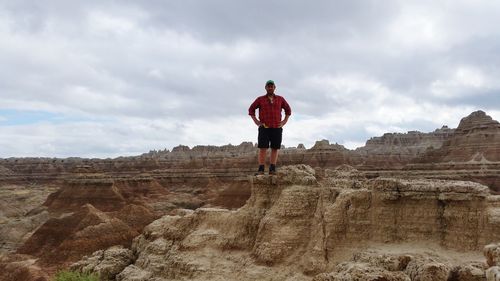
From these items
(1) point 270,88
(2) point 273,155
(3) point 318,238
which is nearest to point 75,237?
(2) point 273,155

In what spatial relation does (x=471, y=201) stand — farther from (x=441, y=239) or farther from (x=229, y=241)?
(x=229, y=241)

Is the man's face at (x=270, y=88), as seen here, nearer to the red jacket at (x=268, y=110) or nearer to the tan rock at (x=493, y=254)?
the red jacket at (x=268, y=110)

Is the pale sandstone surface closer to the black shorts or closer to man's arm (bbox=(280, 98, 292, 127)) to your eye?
the black shorts

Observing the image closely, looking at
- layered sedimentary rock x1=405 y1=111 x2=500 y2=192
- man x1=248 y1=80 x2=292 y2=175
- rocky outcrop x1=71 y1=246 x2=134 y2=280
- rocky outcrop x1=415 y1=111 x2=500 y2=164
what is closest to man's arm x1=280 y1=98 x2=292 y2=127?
man x1=248 y1=80 x2=292 y2=175

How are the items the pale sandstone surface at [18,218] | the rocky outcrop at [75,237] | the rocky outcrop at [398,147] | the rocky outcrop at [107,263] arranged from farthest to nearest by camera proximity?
the rocky outcrop at [398,147], the pale sandstone surface at [18,218], the rocky outcrop at [75,237], the rocky outcrop at [107,263]

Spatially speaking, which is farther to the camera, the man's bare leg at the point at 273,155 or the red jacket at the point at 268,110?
the man's bare leg at the point at 273,155

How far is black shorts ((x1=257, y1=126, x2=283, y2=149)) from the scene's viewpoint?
16.4 m

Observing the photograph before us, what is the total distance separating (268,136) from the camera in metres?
16.5

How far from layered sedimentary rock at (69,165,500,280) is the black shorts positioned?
983 mm

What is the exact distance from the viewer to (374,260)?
1228cm

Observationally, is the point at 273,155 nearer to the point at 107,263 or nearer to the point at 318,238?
the point at 318,238

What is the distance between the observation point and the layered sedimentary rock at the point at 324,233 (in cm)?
1223

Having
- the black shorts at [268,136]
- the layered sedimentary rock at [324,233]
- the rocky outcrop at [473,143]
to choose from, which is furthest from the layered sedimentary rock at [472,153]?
the black shorts at [268,136]

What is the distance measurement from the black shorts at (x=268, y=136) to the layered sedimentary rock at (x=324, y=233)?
38.7 inches
